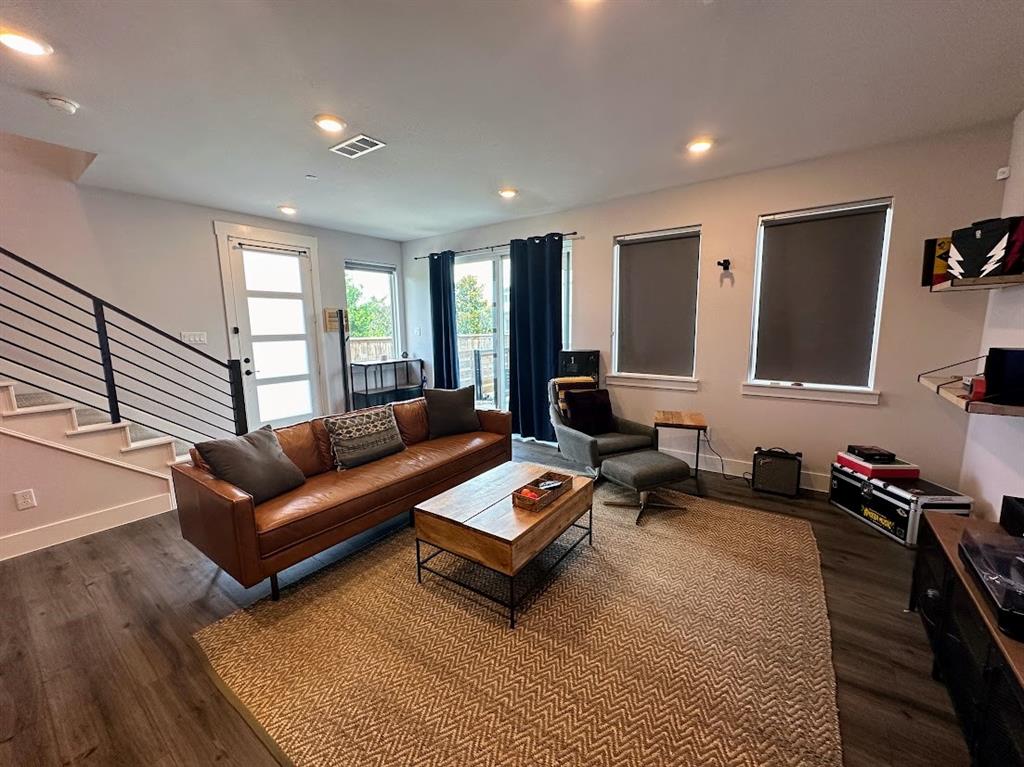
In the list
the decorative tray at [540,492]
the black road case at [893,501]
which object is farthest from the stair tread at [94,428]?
the black road case at [893,501]

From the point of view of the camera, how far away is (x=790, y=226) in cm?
339

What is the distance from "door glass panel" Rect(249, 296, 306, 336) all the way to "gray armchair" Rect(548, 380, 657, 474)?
3320mm

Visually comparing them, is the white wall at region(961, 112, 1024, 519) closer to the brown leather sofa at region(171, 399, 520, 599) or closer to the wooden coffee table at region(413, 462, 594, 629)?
the wooden coffee table at region(413, 462, 594, 629)

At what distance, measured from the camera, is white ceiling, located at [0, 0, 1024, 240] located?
1.63m

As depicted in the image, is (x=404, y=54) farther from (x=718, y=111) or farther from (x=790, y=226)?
(x=790, y=226)

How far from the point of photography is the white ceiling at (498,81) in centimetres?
163

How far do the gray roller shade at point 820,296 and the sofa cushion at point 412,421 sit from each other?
10.1 ft

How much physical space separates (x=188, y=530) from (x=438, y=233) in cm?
442

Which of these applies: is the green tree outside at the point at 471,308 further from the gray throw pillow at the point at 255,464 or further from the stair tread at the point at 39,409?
the stair tread at the point at 39,409

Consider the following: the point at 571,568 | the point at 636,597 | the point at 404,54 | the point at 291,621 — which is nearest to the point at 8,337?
the point at 291,621

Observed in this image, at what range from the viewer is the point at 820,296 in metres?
3.35

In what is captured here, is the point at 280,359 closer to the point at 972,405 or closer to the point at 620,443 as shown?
the point at 620,443

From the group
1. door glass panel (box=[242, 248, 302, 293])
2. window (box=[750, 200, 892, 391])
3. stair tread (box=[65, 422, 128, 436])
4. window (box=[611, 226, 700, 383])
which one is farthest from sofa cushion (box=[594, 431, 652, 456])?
door glass panel (box=[242, 248, 302, 293])

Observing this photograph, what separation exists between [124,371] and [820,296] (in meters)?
6.14
